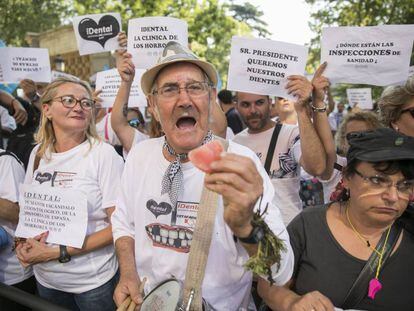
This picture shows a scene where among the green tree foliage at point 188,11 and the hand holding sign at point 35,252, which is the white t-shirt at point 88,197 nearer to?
the hand holding sign at point 35,252

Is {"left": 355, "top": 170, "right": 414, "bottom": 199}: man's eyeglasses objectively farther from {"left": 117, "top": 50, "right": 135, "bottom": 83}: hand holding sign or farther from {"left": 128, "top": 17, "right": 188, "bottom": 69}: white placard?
{"left": 128, "top": 17, "right": 188, "bottom": 69}: white placard

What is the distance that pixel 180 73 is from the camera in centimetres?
183

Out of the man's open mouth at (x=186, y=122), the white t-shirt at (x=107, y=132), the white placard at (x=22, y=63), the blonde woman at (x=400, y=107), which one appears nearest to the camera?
the man's open mouth at (x=186, y=122)

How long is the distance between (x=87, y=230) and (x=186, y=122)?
1.11 metres

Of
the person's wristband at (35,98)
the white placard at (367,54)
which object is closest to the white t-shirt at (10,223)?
the person's wristband at (35,98)

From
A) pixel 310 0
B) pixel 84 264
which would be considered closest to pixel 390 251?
pixel 84 264

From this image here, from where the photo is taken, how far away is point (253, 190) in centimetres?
119

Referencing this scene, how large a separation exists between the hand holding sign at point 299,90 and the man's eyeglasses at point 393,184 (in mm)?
939

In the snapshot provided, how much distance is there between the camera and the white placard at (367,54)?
2732 mm

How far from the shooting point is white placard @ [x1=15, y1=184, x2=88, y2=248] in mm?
2320

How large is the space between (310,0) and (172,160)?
1735 cm

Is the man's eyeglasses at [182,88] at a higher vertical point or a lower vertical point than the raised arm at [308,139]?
higher

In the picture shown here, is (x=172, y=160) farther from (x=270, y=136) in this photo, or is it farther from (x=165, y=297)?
(x=270, y=136)

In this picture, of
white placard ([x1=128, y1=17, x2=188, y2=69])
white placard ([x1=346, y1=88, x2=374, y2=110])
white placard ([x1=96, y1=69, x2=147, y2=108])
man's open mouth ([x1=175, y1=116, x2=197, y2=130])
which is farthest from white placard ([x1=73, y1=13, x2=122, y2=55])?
white placard ([x1=346, y1=88, x2=374, y2=110])
